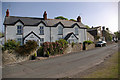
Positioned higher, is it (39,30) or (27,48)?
(39,30)

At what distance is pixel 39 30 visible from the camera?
2394 cm

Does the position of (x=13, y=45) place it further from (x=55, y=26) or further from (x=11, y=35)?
(x=55, y=26)

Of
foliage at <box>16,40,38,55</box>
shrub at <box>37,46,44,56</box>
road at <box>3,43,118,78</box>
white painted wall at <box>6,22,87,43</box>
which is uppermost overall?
white painted wall at <box>6,22,87,43</box>

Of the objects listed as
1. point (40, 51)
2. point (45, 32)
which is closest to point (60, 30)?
point (45, 32)

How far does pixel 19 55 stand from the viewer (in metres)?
14.2

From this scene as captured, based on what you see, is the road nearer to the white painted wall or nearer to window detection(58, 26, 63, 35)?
the white painted wall

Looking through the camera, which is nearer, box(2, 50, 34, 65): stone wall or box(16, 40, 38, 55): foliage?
box(2, 50, 34, 65): stone wall

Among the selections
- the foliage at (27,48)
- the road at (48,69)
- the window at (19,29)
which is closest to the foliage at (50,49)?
the foliage at (27,48)

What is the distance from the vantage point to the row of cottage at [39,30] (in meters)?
21.2

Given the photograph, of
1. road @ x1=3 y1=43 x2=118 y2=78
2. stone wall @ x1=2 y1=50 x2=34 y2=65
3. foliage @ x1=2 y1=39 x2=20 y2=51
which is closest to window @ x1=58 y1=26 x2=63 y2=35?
stone wall @ x1=2 y1=50 x2=34 y2=65

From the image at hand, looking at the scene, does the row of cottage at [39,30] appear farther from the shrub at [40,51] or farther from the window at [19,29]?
the shrub at [40,51]

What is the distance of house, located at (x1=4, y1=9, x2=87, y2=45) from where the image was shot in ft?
69.7

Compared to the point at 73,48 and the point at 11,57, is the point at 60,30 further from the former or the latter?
the point at 11,57

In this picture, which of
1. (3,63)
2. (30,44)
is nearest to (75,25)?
(30,44)
